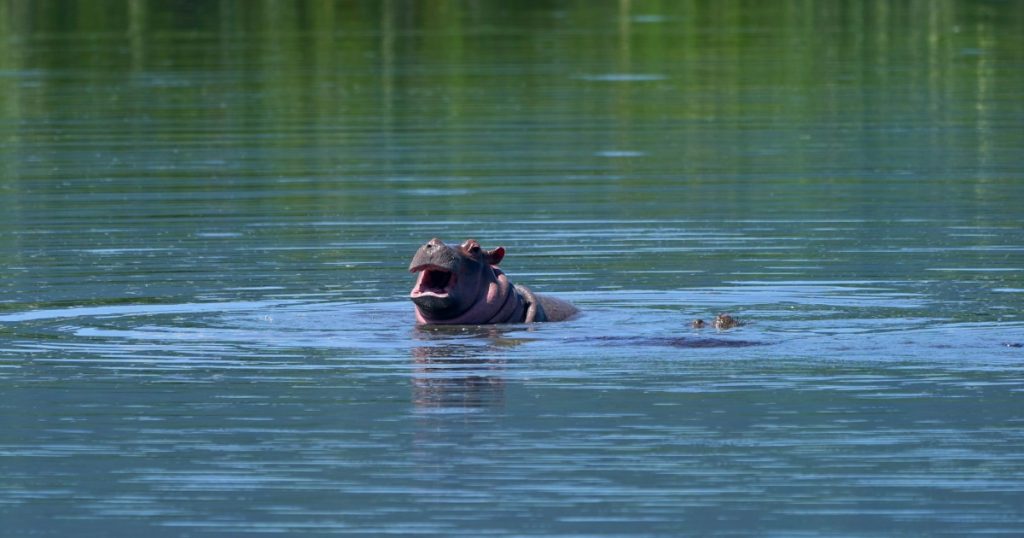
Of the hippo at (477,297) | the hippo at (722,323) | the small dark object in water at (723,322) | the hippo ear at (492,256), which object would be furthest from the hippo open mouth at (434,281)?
the small dark object in water at (723,322)

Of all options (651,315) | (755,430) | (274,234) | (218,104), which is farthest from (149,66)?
(755,430)

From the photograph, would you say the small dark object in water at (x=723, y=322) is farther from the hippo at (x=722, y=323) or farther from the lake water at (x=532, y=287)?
the lake water at (x=532, y=287)

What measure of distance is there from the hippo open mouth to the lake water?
0.99ft

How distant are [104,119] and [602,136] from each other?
8012 mm

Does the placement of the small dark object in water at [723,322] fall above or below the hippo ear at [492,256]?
below

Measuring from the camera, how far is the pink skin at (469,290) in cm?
1666

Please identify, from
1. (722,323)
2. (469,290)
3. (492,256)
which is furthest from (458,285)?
(722,323)

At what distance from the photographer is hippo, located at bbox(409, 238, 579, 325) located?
16656mm

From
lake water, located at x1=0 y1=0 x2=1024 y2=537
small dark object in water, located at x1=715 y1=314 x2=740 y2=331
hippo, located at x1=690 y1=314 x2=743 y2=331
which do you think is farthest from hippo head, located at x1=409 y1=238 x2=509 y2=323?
small dark object in water, located at x1=715 y1=314 x2=740 y2=331

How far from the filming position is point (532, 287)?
19156 millimetres

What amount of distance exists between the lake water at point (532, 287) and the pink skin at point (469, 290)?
27 centimetres

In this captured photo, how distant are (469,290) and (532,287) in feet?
8.04

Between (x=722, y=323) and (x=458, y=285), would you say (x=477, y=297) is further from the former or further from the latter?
(x=722, y=323)

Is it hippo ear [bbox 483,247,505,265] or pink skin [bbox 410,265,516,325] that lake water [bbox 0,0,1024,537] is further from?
hippo ear [bbox 483,247,505,265]
